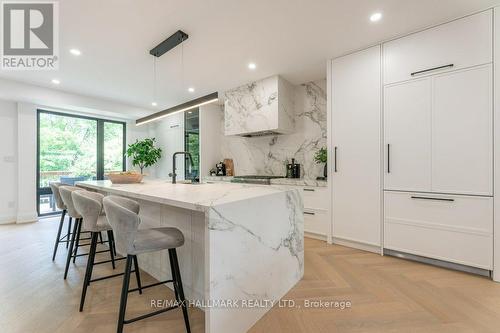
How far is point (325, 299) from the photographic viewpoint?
188 cm

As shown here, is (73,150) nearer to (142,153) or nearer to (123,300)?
(142,153)

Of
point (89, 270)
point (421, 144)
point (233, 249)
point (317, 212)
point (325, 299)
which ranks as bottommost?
point (325, 299)

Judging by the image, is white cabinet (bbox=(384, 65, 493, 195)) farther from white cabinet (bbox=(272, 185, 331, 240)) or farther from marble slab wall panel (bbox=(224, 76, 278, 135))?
marble slab wall panel (bbox=(224, 76, 278, 135))

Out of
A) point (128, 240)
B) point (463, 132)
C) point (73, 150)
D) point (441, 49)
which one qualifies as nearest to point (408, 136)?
point (463, 132)

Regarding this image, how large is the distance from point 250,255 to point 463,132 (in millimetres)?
2394

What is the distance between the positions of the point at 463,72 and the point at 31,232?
246 inches

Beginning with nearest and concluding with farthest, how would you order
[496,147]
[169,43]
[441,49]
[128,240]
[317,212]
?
[128,240]
[496,147]
[441,49]
[169,43]
[317,212]

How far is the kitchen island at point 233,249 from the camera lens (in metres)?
1.30

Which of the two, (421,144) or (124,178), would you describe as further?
(124,178)

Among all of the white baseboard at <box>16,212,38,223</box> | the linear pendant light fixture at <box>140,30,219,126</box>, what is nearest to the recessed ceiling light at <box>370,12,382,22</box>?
the linear pendant light fixture at <box>140,30,219,126</box>

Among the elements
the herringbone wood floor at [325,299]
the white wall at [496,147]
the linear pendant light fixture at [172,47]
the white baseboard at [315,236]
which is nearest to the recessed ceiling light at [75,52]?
the linear pendant light fixture at [172,47]

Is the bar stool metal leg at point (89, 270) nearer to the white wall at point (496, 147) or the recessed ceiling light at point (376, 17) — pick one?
the recessed ceiling light at point (376, 17)

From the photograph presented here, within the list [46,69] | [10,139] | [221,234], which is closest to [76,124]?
[10,139]

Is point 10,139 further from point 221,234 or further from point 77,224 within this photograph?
point 221,234
